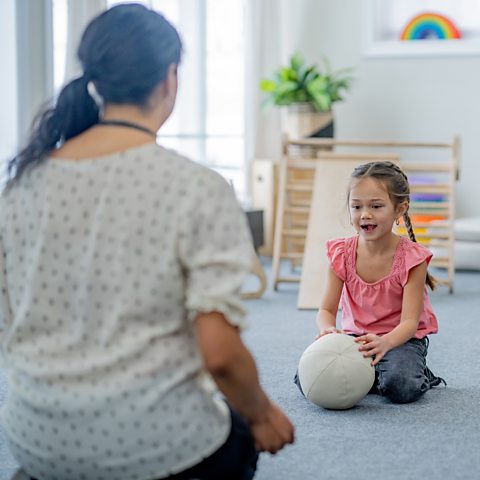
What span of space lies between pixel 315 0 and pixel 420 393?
12.7 ft

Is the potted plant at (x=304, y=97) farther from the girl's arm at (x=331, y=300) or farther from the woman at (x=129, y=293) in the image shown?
the woman at (x=129, y=293)

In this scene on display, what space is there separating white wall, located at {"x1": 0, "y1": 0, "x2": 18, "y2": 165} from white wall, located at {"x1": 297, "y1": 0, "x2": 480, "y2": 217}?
2164 millimetres

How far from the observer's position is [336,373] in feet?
7.93

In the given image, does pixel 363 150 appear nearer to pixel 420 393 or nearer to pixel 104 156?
pixel 420 393

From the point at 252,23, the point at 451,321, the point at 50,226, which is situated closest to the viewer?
the point at 50,226

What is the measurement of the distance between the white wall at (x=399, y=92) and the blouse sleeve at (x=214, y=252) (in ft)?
15.3

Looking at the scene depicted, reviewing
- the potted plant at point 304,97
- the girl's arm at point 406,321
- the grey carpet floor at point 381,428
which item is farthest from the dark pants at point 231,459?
the potted plant at point 304,97

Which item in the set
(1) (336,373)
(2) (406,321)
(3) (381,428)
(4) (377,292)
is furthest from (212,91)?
(3) (381,428)

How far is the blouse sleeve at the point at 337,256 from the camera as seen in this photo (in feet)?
8.79

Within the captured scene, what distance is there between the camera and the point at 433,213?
4762 mm

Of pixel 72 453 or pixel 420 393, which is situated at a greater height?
pixel 72 453

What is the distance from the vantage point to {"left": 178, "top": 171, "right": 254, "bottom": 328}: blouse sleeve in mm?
1255

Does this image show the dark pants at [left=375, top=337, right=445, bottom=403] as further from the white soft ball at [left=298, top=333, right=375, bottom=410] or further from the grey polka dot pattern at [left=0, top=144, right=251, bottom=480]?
the grey polka dot pattern at [left=0, top=144, right=251, bottom=480]

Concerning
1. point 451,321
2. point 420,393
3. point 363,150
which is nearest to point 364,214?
point 420,393
